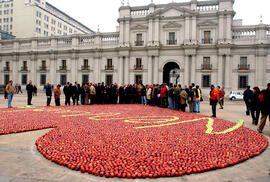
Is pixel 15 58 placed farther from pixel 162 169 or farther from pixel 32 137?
pixel 162 169

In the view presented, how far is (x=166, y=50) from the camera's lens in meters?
32.2

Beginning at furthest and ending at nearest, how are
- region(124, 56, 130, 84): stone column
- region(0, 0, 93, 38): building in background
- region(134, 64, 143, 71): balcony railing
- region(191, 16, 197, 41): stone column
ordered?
region(0, 0, 93, 38): building in background → region(124, 56, 130, 84): stone column → region(134, 64, 143, 71): balcony railing → region(191, 16, 197, 41): stone column

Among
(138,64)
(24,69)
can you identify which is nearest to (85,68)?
(138,64)

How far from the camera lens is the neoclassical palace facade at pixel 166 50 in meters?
29.4

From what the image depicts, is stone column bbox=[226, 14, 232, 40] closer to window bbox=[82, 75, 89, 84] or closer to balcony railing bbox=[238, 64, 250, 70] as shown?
balcony railing bbox=[238, 64, 250, 70]

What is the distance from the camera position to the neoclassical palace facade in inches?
1157

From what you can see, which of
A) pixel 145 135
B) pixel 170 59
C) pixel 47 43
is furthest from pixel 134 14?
pixel 145 135

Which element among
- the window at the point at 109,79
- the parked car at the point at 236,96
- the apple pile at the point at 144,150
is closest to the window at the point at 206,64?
the parked car at the point at 236,96

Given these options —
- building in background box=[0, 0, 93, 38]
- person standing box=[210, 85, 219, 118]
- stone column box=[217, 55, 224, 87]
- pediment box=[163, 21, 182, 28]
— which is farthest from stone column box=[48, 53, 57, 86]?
person standing box=[210, 85, 219, 118]

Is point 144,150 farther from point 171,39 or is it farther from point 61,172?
point 171,39

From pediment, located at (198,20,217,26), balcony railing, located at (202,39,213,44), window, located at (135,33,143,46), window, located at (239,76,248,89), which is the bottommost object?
window, located at (239,76,248,89)

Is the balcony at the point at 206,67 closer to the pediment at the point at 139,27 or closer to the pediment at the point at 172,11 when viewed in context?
the pediment at the point at 172,11

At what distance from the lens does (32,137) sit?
584cm

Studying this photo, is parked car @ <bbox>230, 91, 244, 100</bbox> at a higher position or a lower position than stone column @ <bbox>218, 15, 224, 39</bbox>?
lower
